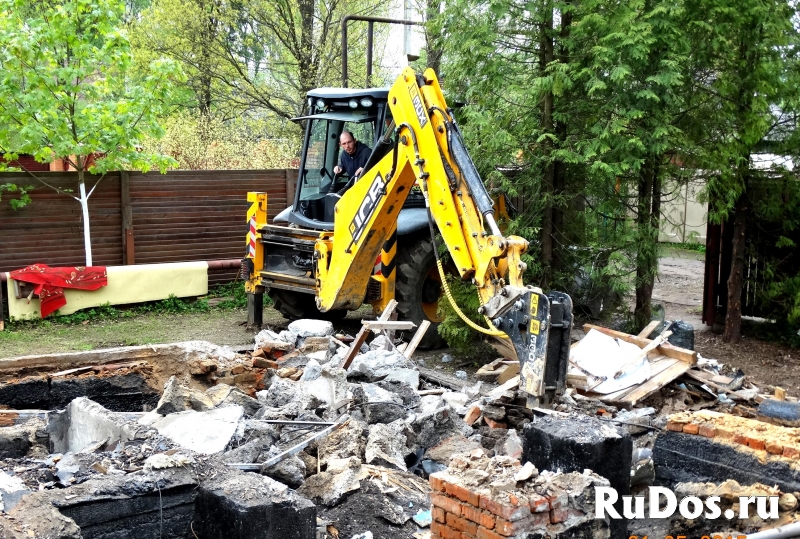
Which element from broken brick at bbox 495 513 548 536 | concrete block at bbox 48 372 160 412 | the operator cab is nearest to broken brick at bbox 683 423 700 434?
broken brick at bbox 495 513 548 536

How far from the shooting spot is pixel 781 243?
11773mm

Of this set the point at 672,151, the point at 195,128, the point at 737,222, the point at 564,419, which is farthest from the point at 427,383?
the point at 195,128

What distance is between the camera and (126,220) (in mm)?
14367

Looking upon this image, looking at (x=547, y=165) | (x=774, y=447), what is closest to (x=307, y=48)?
(x=547, y=165)

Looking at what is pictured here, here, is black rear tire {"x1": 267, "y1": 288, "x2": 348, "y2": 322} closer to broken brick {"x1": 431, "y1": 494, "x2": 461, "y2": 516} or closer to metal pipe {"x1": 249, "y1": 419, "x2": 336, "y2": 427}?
metal pipe {"x1": 249, "y1": 419, "x2": 336, "y2": 427}

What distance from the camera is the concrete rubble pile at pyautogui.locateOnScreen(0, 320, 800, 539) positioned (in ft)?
16.2

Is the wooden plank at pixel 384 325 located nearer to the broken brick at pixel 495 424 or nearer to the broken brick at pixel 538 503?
the broken brick at pixel 495 424

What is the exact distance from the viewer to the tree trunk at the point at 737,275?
1199 cm

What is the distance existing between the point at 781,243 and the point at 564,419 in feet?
22.6

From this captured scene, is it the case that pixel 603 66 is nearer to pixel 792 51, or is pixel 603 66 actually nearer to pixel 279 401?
pixel 792 51

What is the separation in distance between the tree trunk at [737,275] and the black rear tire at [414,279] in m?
4.07
